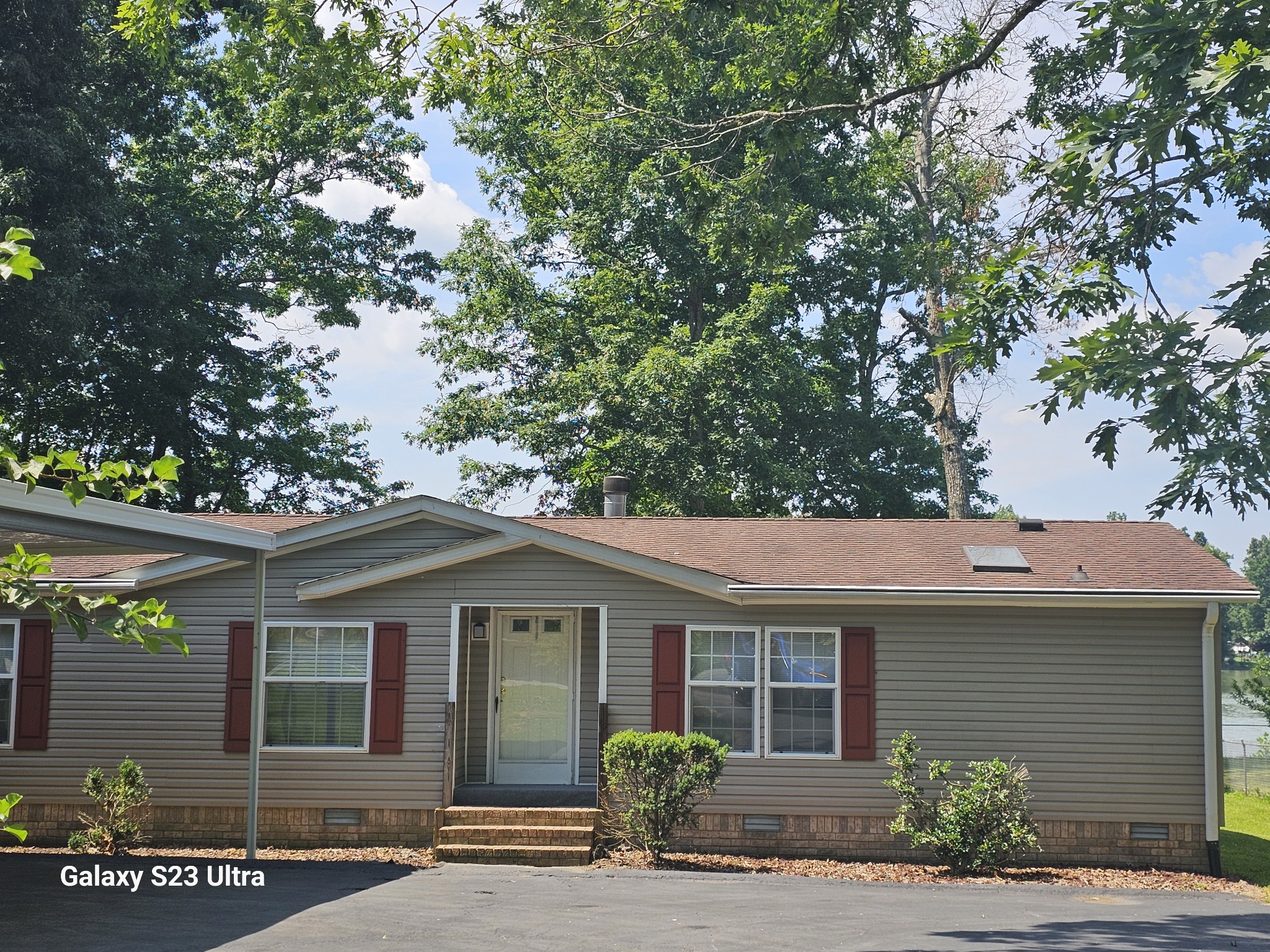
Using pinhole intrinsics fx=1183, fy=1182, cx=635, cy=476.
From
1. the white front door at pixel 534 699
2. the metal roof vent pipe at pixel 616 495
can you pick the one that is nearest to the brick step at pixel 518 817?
the white front door at pixel 534 699

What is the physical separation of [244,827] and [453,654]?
2.79 meters

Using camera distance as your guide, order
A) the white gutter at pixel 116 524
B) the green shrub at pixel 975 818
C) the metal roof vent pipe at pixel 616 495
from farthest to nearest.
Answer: the metal roof vent pipe at pixel 616 495, the green shrub at pixel 975 818, the white gutter at pixel 116 524

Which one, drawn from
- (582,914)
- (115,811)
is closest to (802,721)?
(582,914)

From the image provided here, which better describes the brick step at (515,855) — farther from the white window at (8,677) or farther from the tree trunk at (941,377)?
the tree trunk at (941,377)

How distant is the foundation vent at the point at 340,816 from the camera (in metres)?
12.0

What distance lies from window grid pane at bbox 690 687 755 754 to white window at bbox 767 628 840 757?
0.69 ft

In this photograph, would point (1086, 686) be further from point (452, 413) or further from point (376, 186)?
point (376, 186)

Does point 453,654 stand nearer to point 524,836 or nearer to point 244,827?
point 524,836

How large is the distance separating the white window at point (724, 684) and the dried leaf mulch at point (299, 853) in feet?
9.95

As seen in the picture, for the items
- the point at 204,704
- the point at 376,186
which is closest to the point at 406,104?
the point at 376,186

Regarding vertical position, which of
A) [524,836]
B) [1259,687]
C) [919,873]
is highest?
[1259,687]

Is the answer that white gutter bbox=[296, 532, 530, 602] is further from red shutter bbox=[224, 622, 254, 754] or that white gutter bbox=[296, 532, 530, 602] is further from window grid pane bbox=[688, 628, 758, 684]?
window grid pane bbox=[688, 628, 758, 684]

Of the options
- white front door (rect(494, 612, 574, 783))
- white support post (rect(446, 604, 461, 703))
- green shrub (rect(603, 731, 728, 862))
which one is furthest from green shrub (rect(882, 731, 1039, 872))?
white support post (rect(446, 604, 461, 703))

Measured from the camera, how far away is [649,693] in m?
12.1
